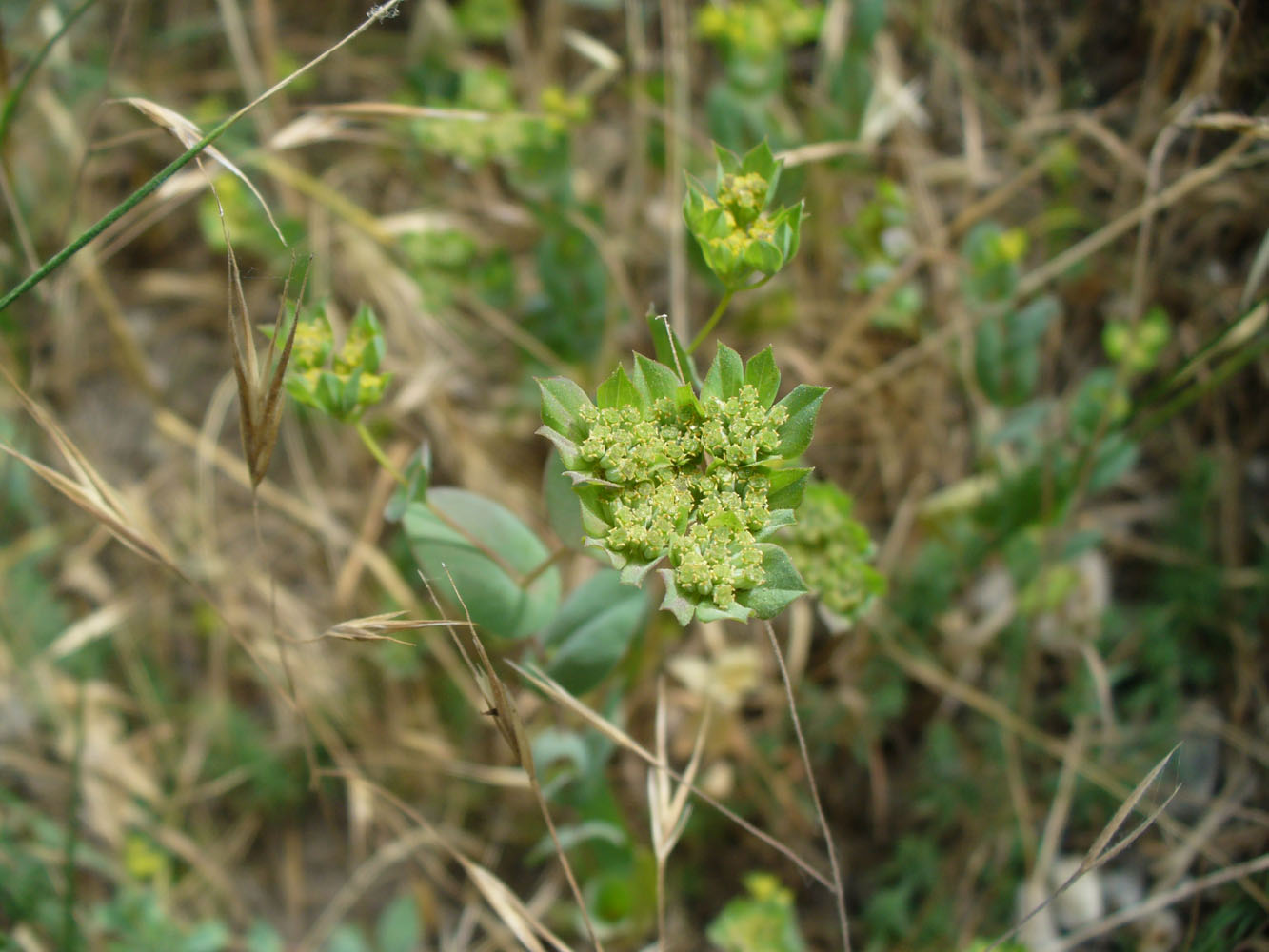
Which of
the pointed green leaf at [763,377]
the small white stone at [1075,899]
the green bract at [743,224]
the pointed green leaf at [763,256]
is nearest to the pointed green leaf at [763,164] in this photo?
the green bract at [743,224]

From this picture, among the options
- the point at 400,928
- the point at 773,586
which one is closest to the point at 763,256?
the point at 773,586

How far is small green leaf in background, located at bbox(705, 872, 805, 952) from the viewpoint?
2.27 meters

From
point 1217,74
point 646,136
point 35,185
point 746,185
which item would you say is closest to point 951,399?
point 1217,74

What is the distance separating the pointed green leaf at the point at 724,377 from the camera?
1459 mm

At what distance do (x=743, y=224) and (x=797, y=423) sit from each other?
42 centimetres

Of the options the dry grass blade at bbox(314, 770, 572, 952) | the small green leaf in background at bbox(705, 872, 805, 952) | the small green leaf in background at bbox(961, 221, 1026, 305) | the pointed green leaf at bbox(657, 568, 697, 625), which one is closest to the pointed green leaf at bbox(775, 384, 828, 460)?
the pointed green leaf at bbox(657, 568, 697, 625)

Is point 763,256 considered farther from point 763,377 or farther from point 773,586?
point 773,586

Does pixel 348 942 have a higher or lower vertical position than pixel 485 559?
lower

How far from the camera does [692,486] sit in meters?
1.48

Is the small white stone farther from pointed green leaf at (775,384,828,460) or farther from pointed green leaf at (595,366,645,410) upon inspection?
pointed green leaf at (595,366,645,410)

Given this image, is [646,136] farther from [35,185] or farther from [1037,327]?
[35,185]

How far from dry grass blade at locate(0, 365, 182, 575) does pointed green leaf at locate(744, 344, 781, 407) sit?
3.67ft

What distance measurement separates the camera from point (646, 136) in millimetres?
3166

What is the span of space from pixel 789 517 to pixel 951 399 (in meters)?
1.87
